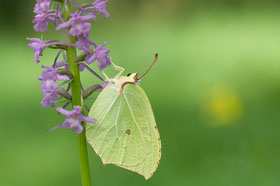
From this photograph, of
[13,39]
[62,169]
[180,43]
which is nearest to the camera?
[62,169]

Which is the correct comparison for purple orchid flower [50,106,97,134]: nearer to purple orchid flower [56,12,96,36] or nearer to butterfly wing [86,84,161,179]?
butterfly wing [86,84,161,179]

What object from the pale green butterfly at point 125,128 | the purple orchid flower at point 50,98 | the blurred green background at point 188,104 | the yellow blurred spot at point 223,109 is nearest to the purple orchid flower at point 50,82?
the purple orchid flower at point 50,98

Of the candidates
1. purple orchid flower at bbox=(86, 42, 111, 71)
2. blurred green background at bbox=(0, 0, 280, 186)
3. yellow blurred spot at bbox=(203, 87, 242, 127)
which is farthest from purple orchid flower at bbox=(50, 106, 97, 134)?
yellow blurred spot at bbox=(203, 87, 242, 127)

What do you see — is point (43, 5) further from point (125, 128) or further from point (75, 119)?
point (125, 128)

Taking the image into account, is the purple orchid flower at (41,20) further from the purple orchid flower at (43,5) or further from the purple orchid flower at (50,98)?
the purple orchid flower at (50,98)

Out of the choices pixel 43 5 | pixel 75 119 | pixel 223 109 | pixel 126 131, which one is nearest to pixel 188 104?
pixel 223 109

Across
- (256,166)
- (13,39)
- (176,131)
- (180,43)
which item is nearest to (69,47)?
(256,166)

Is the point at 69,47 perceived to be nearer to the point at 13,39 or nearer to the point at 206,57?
the point at 206,57
